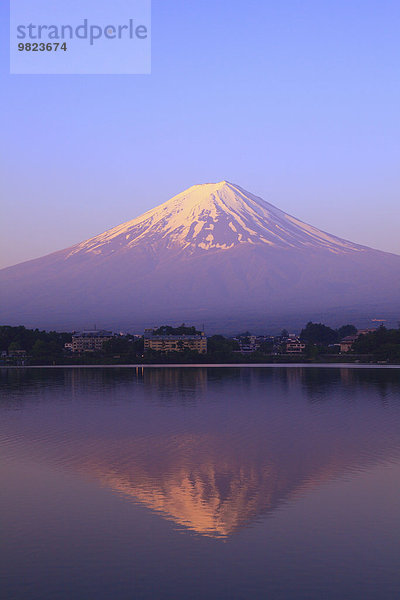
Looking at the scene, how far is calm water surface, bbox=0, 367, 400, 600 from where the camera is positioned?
38.1 ft

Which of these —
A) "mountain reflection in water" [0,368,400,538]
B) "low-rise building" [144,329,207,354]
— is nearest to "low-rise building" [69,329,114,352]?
"low-rise building" [144,329,207,354]

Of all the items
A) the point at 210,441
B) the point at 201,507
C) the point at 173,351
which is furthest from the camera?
the point at 173,351

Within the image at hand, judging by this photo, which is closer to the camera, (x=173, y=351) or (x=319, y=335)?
(x=173, y=351)

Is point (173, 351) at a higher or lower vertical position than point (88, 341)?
lower

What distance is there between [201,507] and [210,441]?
10381 millimetres

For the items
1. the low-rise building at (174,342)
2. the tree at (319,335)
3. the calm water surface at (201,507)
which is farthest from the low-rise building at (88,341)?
the calm water surface at (201,507)

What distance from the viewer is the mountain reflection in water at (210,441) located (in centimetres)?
1745

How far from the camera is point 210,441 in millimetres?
26625

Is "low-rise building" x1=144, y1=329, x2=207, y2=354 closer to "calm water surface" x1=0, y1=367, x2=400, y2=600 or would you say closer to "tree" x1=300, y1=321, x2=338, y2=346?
"tree" x1=300, y1=321, x2=338, y2=346

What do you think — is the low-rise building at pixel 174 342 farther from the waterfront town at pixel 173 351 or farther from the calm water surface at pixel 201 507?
the calm water surface at pixel 201 507

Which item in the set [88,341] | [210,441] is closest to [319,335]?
[88,341]

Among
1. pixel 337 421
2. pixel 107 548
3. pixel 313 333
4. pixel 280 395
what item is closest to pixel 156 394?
pixel 280 395

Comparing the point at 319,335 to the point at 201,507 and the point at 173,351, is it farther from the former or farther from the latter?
the point at 201,507

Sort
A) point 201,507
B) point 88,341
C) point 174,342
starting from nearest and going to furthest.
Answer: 1. point 201,507
2. point 174,342
3. point 88,341
